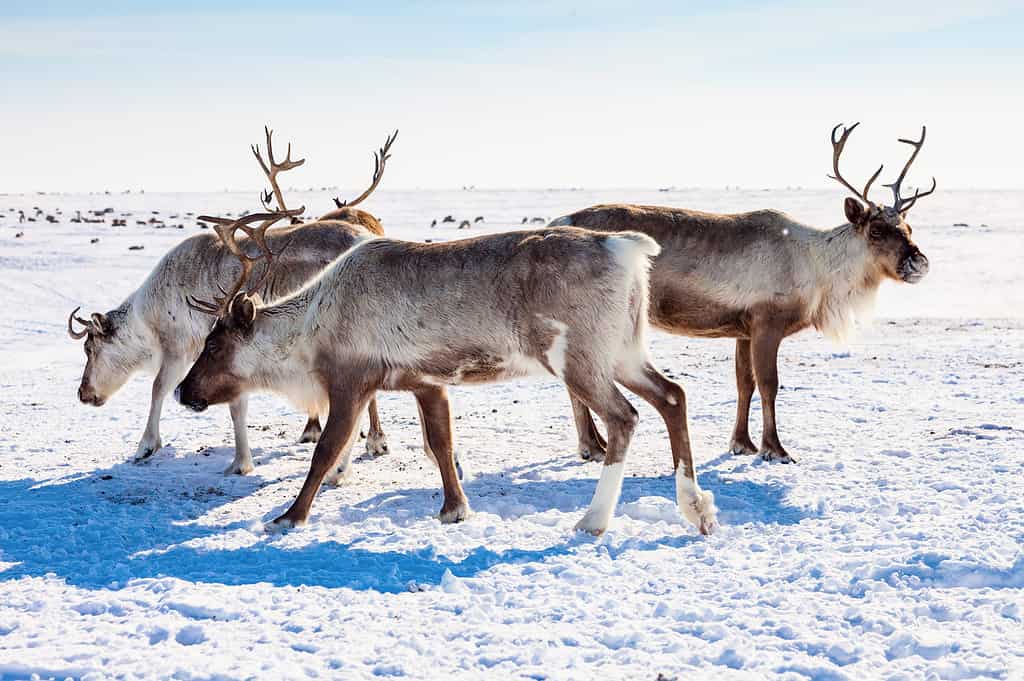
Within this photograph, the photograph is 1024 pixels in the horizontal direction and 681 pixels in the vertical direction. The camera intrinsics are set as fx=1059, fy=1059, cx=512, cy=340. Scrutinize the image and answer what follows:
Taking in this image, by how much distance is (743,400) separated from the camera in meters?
8.62

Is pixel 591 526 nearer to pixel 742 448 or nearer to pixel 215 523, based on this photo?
pixel 215 523

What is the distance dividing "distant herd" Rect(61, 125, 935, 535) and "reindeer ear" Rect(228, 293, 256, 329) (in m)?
0.01

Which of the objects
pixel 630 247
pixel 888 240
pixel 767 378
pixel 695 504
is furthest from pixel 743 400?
pixel 630 247

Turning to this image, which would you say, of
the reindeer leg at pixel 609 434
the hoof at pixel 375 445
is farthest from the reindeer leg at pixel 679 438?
the hoof at pixel 375 445

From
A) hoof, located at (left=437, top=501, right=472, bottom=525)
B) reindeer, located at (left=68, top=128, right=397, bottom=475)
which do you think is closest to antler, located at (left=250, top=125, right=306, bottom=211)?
reindeer, located at (left=68, top=128, right=397, bottom=475)

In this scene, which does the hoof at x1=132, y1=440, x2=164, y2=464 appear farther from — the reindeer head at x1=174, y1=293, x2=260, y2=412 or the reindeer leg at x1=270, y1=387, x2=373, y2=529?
the reindeer leg at x1=270, y1=387, x2=373, y2=529

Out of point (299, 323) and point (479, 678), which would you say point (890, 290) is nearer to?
point (299, 323)

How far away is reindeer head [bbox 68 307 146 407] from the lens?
8836 mm

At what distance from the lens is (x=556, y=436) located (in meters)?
9.23

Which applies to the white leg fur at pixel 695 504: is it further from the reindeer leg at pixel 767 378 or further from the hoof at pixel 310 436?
the hoof at pixel 310 436

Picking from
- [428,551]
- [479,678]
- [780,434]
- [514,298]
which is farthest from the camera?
[780,434]

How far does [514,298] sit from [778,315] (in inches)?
123

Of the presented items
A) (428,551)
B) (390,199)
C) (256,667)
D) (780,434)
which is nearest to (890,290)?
(780,434)

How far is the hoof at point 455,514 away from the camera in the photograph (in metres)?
6.54
